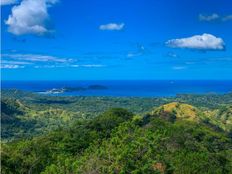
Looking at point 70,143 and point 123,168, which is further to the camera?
point 70,143

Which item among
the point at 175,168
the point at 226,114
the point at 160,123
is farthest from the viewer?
the point at 226,114

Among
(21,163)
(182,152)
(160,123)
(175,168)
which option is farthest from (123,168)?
(160,123)

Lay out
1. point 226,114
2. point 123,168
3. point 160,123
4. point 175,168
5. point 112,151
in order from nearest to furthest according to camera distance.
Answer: point 123,168
point 112,151
point 175,168
point 160,123
point 226,114

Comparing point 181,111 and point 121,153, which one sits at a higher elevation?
point 121,153

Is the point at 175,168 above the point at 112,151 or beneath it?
beneath

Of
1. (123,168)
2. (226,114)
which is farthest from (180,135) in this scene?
(226,114)

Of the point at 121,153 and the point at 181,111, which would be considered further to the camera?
the point at 181,111

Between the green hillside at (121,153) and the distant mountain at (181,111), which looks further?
the distant mountain at (181,111)

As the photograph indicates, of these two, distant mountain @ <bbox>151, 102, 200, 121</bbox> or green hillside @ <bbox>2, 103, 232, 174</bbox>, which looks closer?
green hillside @ <bbox>2, 103, 232, 174</bbox>

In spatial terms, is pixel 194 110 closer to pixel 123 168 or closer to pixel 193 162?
pixel 193 162

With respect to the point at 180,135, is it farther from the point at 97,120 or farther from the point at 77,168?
the point at 77,168
